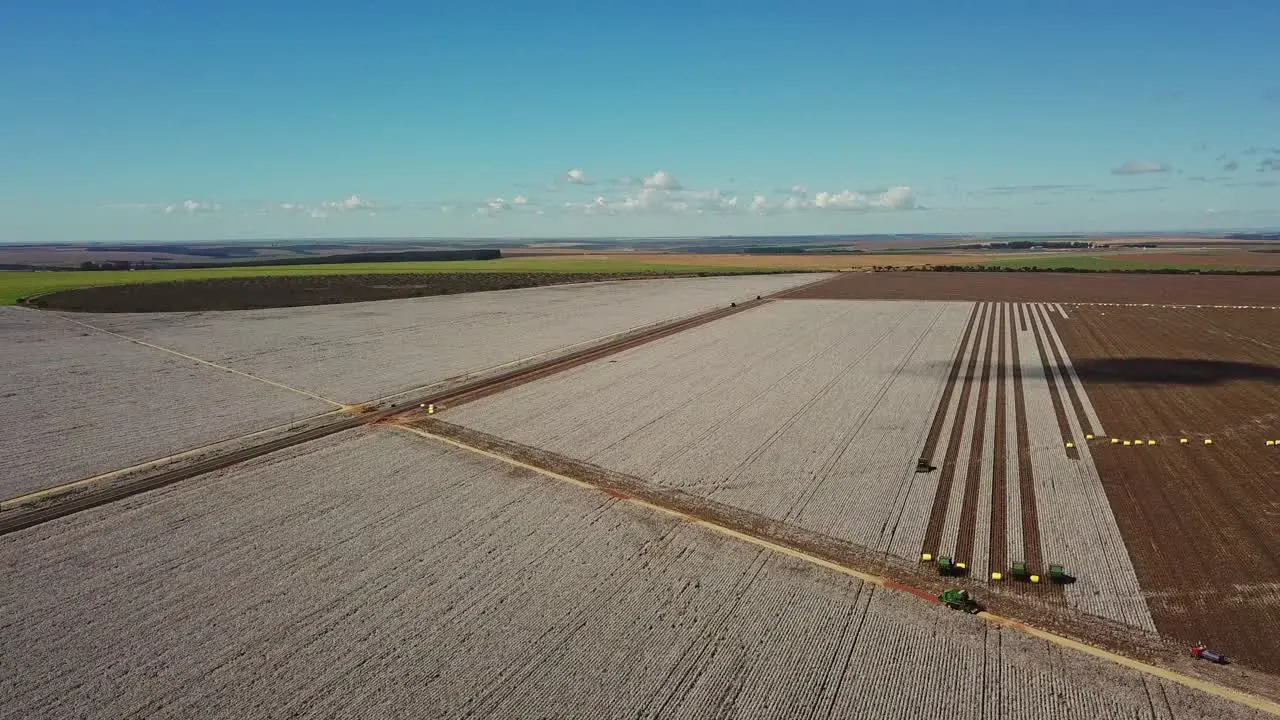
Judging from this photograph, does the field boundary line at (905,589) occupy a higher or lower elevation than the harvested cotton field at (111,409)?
lower

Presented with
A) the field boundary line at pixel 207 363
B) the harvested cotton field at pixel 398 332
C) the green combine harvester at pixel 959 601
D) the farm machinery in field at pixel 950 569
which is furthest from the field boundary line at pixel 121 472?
the green combine harvester at pixel 959 601

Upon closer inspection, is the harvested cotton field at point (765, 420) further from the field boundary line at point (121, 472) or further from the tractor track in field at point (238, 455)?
the field boundary line at point (121, 472)

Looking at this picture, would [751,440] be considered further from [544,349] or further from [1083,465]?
[544,349]

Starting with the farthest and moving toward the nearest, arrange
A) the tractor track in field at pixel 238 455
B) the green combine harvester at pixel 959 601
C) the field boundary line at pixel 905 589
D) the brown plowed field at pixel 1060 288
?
the brown plowed field at pixel 1060 288 → the tractor track in field at pixel 238 455 → the green combine harvester at pixel 959 601 → the field boundary line at pixel 905 589

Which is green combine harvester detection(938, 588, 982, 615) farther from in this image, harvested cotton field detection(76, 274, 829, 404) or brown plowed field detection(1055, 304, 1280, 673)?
harvested cotton field detection(76, 274, 829, 404)

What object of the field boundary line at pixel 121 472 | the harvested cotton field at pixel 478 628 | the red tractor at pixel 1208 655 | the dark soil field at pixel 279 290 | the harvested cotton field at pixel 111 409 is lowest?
the harvested cotton field at pixel 478 628

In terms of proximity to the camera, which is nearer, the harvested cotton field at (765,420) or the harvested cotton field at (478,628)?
the harvested cotton field at (478,628)

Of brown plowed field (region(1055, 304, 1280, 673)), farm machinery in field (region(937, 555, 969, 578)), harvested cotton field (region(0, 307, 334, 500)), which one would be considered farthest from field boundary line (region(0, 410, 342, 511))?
brown plowed field (region(1055, 304, 1280, 673))

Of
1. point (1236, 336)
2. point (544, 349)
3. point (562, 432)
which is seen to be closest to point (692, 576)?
point (562, 432)
